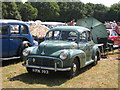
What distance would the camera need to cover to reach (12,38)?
884 centimetres

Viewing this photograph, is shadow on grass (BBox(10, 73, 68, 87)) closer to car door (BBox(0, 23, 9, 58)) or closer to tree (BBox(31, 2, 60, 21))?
car door (BBox(0, 23, 9, 58))

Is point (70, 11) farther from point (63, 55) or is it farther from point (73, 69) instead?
point (63, 55)

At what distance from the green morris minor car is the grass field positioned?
0.32 metres

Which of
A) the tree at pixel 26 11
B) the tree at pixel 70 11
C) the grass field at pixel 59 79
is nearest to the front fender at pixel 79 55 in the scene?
the grass field at pixel 59 79

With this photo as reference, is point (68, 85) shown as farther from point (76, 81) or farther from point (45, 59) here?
point (45, 59)

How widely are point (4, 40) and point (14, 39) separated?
0.57 meters

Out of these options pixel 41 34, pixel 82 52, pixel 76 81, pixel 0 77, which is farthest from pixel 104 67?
pixel 41 34

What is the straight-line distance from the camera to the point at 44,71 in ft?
21.2

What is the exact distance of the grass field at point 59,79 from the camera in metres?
6.01

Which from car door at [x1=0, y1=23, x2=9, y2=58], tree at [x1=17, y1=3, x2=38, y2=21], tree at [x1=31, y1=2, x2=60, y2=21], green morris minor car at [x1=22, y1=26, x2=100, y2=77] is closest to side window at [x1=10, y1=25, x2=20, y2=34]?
car door at [x1=0, y1=23, x2=9, y2=58]

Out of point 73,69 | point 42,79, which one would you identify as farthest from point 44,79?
point 73,69

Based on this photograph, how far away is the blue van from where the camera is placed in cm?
854

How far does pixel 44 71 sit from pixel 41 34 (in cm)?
823

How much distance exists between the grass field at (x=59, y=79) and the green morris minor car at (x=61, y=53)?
0.32 meters
